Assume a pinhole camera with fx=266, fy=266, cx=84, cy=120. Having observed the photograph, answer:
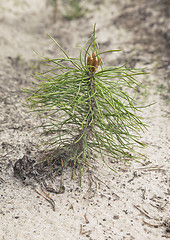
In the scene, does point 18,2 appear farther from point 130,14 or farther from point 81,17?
point 130,14

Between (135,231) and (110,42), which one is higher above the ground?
(110,42)

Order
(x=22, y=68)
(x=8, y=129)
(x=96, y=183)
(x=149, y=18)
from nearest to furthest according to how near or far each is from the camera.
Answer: (x=96, y=183) → (x=8, y=129) → (x=22, y=68) → (x=149, y=18)

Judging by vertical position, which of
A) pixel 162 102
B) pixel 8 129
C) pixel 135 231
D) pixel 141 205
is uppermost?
pixel 162 102

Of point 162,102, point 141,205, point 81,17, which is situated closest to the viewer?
point 141,205

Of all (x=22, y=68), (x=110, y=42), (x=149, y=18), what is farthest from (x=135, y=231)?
(x=149, y=18)

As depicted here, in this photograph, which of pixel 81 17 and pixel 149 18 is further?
pixel 81 17

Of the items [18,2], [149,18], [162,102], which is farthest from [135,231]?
[18,2]
